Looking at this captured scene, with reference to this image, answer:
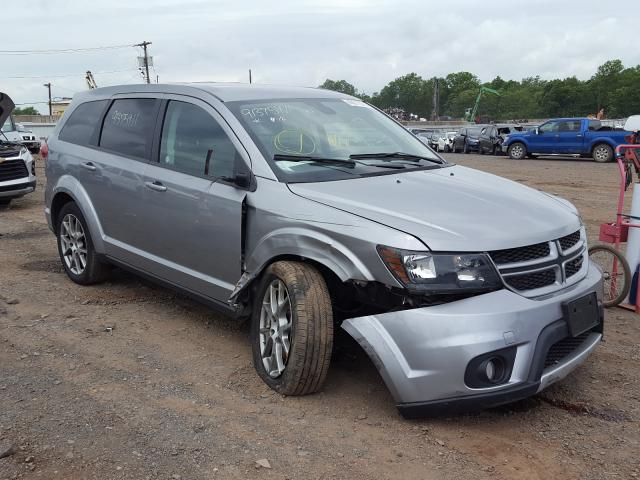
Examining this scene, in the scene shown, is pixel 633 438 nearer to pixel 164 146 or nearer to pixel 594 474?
pixel 594 474

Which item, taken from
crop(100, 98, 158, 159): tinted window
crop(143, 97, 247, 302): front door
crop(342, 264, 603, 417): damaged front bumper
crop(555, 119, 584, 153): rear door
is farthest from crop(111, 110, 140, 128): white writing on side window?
crop(555, 119, 584, 153): rear door

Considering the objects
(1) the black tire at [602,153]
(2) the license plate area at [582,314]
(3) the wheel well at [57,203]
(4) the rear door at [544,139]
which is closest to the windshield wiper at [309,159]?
(2) the license plate area at [582,314]

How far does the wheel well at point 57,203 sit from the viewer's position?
19.9 ft

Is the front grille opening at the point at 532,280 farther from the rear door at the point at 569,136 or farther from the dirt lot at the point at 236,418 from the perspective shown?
the rear door at the point at 569,136

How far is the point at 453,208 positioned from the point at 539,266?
0.54 m

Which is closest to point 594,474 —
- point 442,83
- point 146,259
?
point 146,259

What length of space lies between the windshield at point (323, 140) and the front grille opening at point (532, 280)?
1.21 metres

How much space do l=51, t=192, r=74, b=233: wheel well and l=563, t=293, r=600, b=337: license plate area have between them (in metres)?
4.42

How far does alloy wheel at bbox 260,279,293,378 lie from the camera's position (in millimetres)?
3758

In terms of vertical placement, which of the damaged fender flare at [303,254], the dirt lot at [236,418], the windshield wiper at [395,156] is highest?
the windshield wiper at [395,156]

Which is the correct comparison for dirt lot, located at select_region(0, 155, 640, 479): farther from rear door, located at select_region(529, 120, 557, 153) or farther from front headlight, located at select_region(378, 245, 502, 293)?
rear door, located at select_region(529, 120, 557, 153)

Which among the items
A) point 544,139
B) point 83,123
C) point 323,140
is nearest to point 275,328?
point 323,140

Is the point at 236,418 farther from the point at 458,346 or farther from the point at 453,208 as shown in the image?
the point at 453,208

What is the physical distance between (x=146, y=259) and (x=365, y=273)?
2.24 meters
